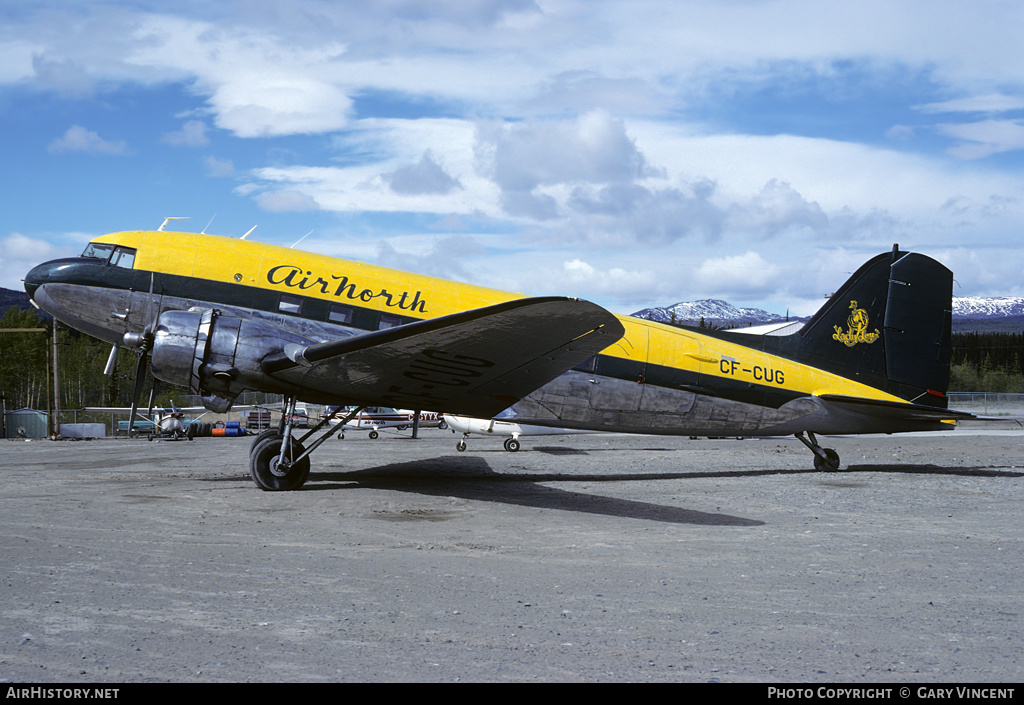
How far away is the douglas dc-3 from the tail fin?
0.04m

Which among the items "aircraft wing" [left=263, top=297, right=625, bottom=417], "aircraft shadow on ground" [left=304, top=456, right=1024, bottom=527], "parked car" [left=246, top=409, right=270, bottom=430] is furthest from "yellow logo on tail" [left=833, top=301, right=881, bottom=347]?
"parked car" [left=246, top=409, right=270, bottom=430]

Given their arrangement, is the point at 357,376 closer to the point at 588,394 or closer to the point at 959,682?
the point at 588,394

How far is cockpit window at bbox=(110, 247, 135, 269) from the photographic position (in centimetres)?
1184

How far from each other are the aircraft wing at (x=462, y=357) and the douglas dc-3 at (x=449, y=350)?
36mm

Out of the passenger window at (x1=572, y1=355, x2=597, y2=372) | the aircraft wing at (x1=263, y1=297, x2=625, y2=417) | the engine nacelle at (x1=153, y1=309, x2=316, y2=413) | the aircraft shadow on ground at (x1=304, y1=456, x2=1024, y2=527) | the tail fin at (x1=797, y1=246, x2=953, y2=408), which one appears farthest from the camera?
the tail fin at (x1=797, y1=246, x2=953, y2=408)

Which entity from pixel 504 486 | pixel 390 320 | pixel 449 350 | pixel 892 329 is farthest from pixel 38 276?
pixel 892 329

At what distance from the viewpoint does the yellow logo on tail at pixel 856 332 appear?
15430 mm

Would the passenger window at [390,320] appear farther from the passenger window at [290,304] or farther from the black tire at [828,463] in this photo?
the black tire at [828,463]

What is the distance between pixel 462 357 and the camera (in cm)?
1025

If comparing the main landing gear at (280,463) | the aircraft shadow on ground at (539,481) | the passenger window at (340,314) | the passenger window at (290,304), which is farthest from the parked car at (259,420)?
the passenger window at (340,314)

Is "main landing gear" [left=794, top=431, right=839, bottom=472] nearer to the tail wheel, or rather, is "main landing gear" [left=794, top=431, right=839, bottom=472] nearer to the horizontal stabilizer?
the horizontal stabilizer

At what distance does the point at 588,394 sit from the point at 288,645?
29.9 ft

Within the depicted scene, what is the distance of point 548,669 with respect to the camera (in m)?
3.86
